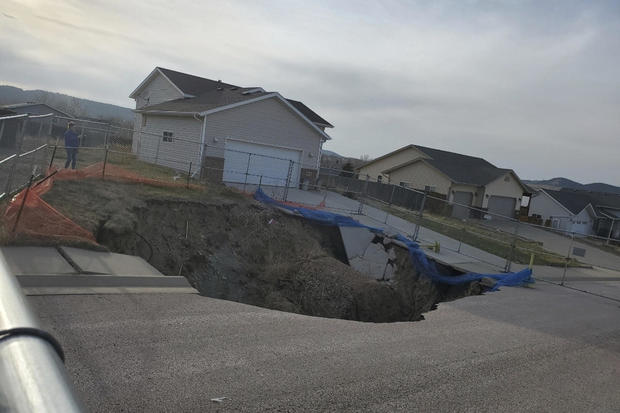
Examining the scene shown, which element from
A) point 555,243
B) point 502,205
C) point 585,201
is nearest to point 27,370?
point 555,243

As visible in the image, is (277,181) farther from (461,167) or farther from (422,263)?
(461,167)

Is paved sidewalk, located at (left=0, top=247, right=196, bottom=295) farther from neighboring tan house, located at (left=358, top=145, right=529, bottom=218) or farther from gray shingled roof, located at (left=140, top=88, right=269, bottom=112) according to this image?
neighboring tan house, located at (left=358, top=145, right=529, bottom=218)

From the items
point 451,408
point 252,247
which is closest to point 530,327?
point 451,408

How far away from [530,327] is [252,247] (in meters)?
7.93

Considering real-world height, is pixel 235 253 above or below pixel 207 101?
below

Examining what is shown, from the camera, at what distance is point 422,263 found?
1445 cm

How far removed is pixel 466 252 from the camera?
17516 mm

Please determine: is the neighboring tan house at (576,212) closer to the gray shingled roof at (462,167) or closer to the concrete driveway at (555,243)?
the gray shingled roof at (462,167)

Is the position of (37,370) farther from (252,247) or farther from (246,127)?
(246,127)

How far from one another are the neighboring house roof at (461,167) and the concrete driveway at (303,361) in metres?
30.3

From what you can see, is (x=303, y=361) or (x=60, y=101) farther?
(x=60, y=101)

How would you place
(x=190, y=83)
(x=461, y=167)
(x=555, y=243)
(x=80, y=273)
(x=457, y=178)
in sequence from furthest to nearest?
1. (x=461, y=167)
2. (x=457, y=178)
3. (x=555, y=243)
4. (x=190, y=83)
5. (x=80, y=273)

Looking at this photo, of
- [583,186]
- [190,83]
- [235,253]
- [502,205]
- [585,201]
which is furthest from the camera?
[583,186]

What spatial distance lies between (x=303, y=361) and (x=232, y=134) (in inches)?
725
